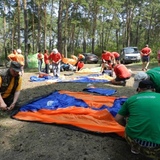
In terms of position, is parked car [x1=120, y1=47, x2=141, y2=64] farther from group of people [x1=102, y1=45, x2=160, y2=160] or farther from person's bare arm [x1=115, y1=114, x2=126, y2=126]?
group of people [x1=102, y1=45, x2=160, y2=160]

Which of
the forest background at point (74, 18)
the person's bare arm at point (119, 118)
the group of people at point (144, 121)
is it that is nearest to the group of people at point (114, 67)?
the person's bare arm at point (119, 118)

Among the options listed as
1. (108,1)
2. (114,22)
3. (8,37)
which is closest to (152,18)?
(114,22)

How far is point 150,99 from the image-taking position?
3.16 m

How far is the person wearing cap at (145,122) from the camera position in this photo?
10.1 feet

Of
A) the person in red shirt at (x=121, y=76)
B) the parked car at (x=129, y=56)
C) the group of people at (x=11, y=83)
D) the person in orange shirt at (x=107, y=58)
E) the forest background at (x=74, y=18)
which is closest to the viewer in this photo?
the group of people at (x=11, y=83)

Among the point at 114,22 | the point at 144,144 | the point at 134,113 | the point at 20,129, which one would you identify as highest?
the point at 114,22

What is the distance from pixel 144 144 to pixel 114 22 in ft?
137

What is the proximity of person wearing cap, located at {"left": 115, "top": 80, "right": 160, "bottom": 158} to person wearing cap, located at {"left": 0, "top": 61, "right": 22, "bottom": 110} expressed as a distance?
8.64 ft

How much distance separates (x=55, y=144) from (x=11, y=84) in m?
1.90

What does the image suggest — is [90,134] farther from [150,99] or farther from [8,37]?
[8,37]

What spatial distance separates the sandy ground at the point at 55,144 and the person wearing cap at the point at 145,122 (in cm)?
63

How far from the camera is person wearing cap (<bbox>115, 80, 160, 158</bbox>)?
3082 millimetres

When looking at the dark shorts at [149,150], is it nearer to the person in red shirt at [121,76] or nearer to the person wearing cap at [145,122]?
the person wearing cap at [145,122]

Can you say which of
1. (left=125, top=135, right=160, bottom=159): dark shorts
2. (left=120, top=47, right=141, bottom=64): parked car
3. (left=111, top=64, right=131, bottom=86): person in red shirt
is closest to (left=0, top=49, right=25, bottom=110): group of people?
(left=125, top=135, right=160, bottom=159): dark shorts
